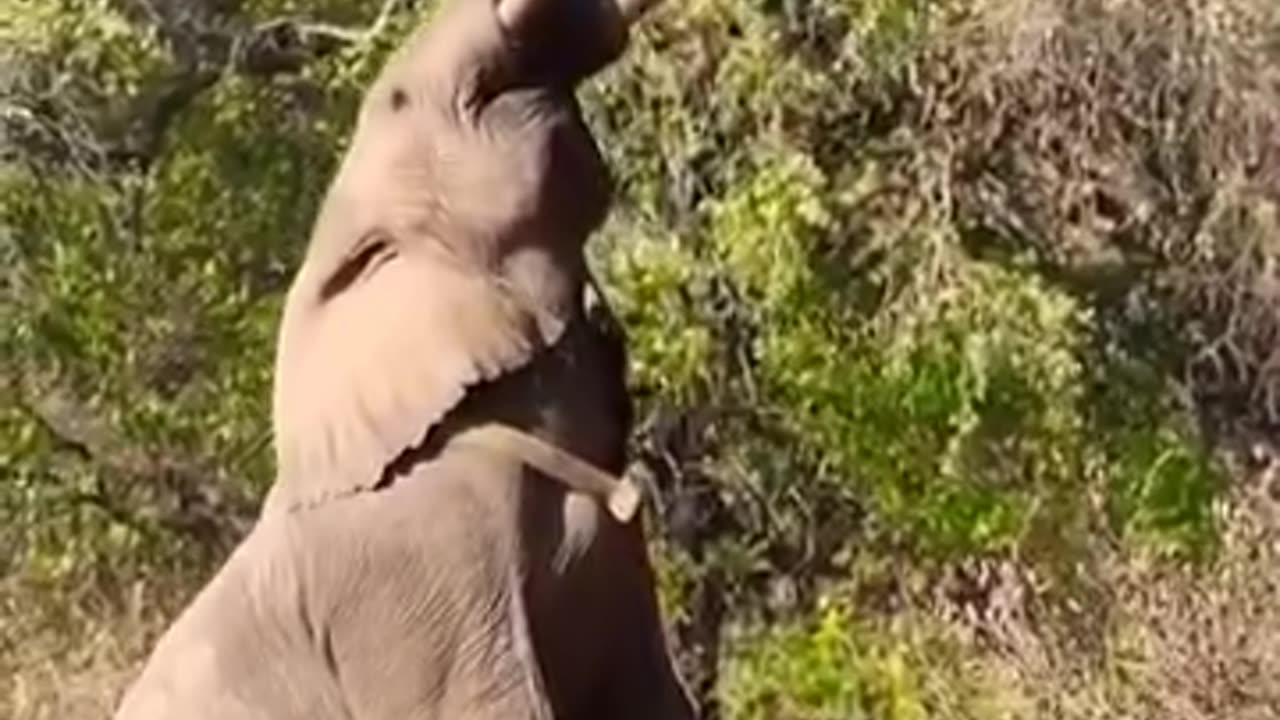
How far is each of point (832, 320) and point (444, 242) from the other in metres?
6.97

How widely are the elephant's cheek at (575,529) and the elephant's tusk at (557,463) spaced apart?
20 mm

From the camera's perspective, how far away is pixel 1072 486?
11.4 m

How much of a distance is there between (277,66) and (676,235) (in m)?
1.29

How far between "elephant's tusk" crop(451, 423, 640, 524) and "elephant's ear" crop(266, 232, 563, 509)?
0.05 meters

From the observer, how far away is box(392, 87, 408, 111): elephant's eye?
430 centimetres

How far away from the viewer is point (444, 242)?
13.9 ft

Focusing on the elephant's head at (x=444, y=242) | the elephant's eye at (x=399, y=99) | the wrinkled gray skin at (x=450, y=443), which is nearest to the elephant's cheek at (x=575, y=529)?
the wrinkled gray skin at (x=450, y=443)

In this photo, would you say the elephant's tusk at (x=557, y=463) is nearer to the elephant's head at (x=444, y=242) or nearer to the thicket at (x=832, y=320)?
the elephant's head at (x=444, y=242)

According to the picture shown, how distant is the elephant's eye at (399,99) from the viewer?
4.30 metres

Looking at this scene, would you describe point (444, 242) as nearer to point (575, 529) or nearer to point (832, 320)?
point (575, 529)

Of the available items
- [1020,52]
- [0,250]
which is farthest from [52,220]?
[1020,52]

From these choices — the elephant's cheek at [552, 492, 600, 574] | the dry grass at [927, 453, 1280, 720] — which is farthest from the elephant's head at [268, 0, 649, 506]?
the dry grass at [927, 453, 1280, 720]

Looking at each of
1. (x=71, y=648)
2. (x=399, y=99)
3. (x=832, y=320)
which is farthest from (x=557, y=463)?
(x=71, y=648)

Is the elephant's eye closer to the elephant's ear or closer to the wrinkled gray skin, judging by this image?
the wrinkled gray skin
